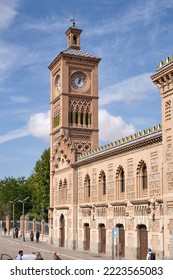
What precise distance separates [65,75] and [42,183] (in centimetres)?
2317

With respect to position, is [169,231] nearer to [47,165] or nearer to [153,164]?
[153,164]

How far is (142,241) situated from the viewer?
28391mm

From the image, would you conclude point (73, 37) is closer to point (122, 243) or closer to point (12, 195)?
point (122, 243)

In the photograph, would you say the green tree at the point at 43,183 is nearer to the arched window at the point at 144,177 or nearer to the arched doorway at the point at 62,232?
the arched doorway at the point at 62,232

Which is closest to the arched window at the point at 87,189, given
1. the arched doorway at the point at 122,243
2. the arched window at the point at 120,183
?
the arched window at the point at 120,183

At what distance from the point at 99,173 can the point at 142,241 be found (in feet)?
28.9

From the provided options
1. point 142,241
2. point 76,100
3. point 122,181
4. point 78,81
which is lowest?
point 142,241

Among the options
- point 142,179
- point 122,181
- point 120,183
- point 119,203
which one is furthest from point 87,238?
point 142,179

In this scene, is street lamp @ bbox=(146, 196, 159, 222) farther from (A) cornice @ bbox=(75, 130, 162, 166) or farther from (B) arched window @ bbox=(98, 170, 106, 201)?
(B) arched window @ bbox=(98, 170, 106, 201)

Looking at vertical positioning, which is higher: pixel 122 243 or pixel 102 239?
pixel 122 243

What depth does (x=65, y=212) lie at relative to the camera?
4309 cm

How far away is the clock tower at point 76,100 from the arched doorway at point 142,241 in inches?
753

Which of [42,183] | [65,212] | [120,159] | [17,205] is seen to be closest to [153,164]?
[120,159]

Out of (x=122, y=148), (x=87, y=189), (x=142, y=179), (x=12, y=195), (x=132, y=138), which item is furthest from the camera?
(x=12, y=195)
